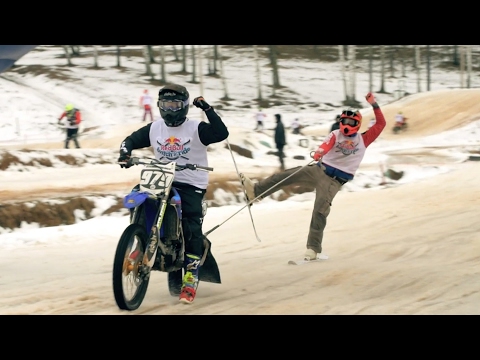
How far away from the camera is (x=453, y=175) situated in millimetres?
14055

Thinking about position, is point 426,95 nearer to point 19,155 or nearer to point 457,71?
point 457,71

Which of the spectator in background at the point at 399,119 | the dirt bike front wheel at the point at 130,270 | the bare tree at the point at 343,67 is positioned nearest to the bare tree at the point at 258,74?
the bare tree at the point at 343,67

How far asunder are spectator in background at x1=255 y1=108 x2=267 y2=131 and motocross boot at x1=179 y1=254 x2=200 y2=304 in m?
9.55

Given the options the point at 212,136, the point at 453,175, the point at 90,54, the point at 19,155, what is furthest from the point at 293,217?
the point at 90,54

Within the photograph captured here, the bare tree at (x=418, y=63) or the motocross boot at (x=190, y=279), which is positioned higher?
the bare tree at (x=418, y=63)

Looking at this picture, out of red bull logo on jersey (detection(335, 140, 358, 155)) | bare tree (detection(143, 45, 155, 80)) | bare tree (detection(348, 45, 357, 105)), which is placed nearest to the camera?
red bull logo on jersey (detection(335, 140, 358, 155))

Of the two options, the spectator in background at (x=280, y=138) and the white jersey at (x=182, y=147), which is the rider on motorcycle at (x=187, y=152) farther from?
the spectator in background at (x=280, y=138)

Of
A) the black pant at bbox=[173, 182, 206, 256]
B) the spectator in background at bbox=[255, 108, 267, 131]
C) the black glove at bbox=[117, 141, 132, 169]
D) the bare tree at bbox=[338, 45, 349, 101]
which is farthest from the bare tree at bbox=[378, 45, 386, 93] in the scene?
the black glove at bbox=[117, 141, 132, 169]

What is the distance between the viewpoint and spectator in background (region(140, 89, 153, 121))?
16469 millimetres

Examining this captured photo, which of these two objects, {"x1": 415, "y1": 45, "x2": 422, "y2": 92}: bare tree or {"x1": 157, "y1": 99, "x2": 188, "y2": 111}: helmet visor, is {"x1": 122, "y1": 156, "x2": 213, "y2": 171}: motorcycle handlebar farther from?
{"x1": 415, "y1": 45, "x2": 422, "y2": 92}: bare tree

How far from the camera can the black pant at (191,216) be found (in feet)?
20.6

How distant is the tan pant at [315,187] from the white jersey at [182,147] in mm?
2214

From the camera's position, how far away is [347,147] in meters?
8.13

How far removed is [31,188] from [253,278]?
558 cm
